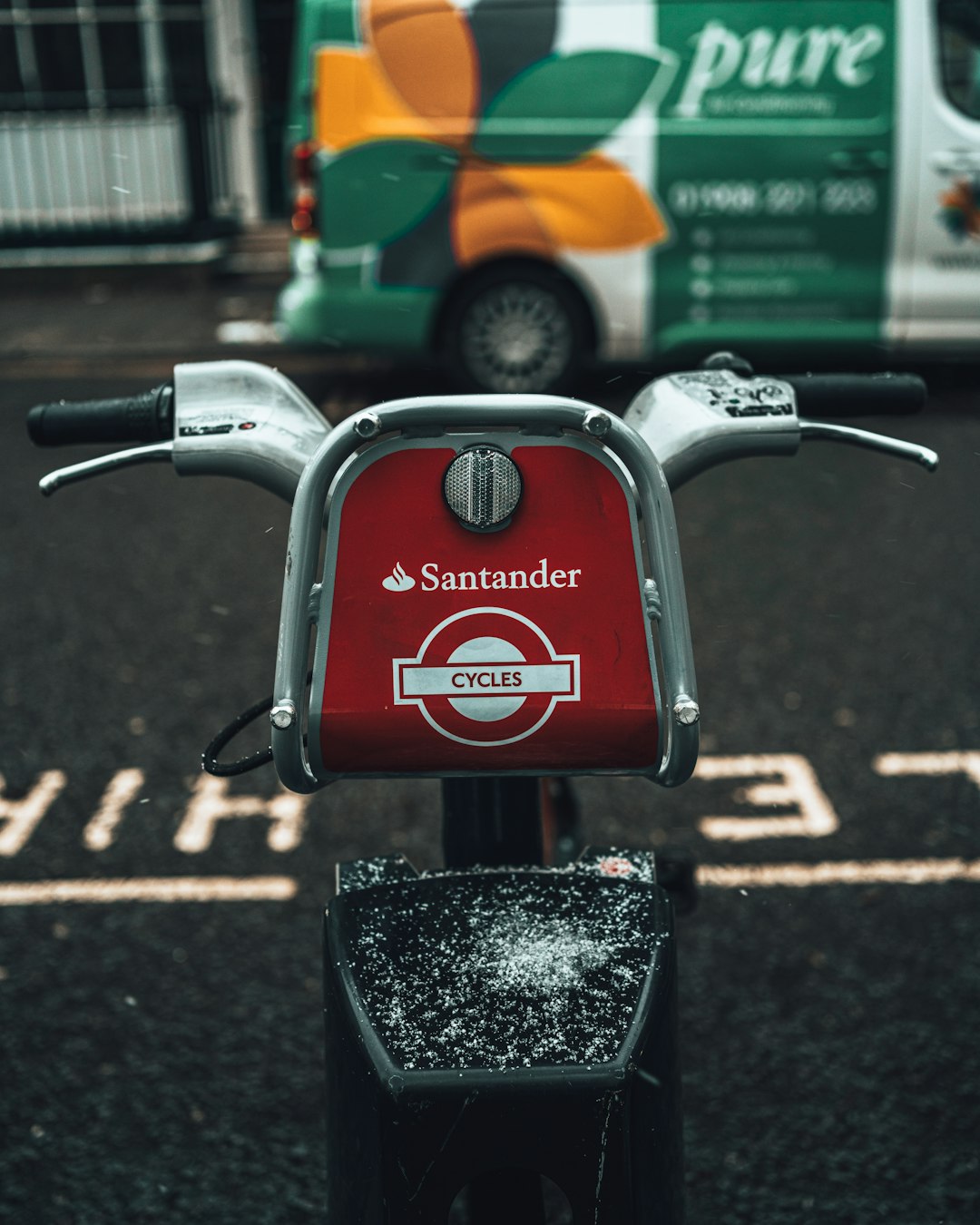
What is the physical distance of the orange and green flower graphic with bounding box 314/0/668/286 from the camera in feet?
23.9

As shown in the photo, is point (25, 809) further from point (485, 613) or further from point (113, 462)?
point (485, 613)

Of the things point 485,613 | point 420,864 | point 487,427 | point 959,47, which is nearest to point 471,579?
point 485,613

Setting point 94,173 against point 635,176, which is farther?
point 94,173

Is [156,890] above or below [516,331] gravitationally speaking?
below

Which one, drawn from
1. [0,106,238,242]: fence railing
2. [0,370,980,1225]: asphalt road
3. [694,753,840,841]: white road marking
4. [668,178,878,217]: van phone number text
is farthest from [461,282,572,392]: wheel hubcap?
[0,106,238,242]: fence railing

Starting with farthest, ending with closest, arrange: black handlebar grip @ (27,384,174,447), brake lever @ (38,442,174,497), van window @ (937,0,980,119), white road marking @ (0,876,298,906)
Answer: van window @ (937,0,980,119)
white road marking @ (0,876,298,906)
black handlebar grip @ (27,384,174,447)
brake lever @ (38,442,174,497)

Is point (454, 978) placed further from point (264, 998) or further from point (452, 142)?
point (452, 142)

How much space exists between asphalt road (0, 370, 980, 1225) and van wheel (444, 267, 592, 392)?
2230mm

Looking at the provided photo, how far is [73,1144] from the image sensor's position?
8.81 feet

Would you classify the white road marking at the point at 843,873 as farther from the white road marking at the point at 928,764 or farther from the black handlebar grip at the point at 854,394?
the black handlebar grip at the point at 854,394

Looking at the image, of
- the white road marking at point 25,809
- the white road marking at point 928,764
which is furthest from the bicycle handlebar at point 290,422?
the white road marking at point 928,764

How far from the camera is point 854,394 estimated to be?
1.84m

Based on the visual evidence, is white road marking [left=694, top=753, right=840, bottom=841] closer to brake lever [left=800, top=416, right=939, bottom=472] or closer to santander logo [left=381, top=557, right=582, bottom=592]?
brake lever [left=800, top=416, right=939, bottom=472]

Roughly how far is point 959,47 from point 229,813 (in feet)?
19.5
